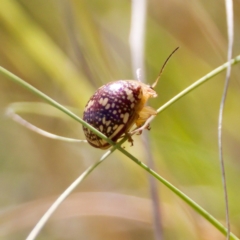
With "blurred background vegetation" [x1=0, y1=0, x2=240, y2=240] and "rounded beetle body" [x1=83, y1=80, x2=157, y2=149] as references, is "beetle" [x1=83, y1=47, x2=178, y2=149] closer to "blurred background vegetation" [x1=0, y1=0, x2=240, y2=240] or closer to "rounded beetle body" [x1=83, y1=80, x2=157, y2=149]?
"rounded beetle body" [x1=83, y1=80, x2=157, y2=149]

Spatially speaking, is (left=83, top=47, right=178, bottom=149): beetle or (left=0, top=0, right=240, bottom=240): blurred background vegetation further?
(left=0, top=0, right=240, bottom=240): blurred background vegetation

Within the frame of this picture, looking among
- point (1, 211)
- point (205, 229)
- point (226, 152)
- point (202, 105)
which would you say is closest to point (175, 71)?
point (202, 105)

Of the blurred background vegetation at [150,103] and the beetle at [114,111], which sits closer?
the beetle at [114,111]

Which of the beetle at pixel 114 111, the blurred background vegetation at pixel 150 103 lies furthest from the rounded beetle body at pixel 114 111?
the blurred background vegetation at pixel 150 103

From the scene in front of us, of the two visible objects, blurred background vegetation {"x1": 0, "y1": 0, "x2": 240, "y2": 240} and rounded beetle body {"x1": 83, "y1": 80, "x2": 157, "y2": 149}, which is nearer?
rounded beetle body {"x1": 83, "y1": 80, "x2": 157, "y2": 149}

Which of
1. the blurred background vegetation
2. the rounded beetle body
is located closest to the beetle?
the rounded beetle body

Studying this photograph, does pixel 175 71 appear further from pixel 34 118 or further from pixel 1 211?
pixel 1 211

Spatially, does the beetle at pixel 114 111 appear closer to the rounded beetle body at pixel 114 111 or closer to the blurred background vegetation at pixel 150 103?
the rounded beetle body at pixel 114 111
